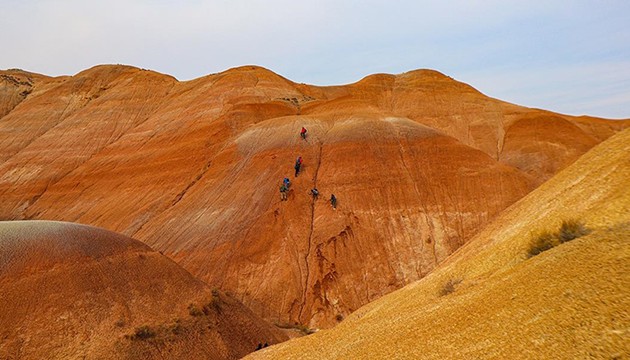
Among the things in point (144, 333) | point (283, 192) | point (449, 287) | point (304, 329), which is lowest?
point (304, 329)

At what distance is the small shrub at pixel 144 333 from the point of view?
21.2m

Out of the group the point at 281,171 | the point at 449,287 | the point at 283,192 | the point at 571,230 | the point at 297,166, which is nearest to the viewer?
the point at 571,230

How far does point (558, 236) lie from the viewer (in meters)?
12.1

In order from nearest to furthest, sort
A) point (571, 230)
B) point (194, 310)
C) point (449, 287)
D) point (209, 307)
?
point (571, 230)
point (449, 287)
point (194, 310)
point (209, 307)

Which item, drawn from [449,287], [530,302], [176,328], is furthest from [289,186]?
[530,302]

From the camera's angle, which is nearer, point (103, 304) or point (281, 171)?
point (103, 304)

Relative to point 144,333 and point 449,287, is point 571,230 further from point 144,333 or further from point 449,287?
point 144,333

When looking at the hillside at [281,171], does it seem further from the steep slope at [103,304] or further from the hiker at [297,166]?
the steep slope at [103,304]

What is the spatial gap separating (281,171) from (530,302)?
34.0m

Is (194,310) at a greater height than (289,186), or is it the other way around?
(289,186)

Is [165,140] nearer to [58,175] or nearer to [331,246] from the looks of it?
[58,175]

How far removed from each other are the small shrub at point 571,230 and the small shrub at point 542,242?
15cm

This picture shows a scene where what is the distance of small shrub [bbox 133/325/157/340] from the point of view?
21203 millimetres

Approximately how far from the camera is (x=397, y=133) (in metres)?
45.2
